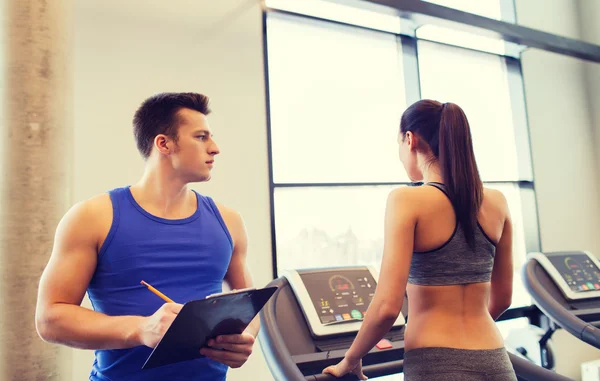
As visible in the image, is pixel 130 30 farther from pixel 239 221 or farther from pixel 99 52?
pixel 239 221

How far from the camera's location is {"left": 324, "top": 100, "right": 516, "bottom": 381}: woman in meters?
1.40

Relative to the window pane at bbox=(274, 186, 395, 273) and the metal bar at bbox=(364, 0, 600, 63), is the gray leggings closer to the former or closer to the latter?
the window pane at bbox=(274, 186, 395, 273)

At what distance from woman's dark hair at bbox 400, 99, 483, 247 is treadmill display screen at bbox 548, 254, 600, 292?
1.75 m

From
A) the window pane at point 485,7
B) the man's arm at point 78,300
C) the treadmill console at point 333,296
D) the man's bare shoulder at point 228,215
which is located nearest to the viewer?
the man's arm at point 78,300

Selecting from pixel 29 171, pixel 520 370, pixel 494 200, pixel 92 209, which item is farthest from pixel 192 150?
pixel 520 370

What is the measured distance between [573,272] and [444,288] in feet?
6.33

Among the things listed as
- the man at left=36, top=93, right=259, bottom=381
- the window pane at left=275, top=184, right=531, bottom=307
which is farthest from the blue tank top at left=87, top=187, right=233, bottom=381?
the window pane at left=275, top=184, right=531, bottom=307

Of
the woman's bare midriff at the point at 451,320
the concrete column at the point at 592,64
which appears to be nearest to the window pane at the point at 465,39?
the concrete column at the point at 592,64

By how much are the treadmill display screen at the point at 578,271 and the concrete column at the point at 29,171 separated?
2.72 meters

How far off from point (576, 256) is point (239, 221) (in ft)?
8.01

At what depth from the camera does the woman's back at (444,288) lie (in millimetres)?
1419

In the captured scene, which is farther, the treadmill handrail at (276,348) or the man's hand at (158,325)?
the treadmill handrail at (276,348)

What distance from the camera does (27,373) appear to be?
1.85m

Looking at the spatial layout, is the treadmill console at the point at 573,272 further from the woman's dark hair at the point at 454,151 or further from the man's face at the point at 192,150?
the man's face at the point at 192,150
